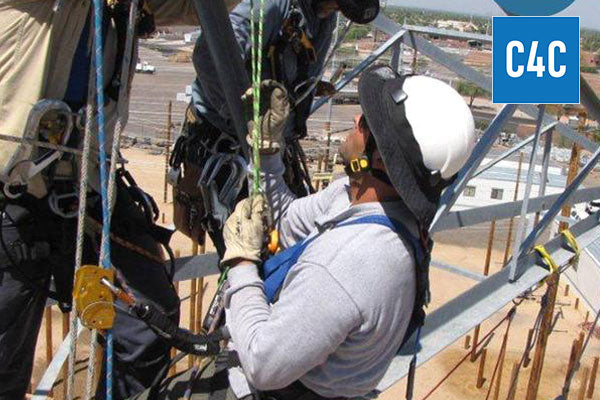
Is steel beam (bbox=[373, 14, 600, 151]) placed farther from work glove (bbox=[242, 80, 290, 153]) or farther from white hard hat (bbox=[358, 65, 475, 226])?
white hard hat (bbox=[358, 65, 475, 226])

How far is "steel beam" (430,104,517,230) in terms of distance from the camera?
3.33 meters

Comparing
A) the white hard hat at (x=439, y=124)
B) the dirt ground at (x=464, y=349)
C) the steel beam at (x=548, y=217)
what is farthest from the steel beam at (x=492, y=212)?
the white hard hat at (x=439, y=124)

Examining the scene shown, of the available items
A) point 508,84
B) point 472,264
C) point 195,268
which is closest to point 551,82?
point 508,84

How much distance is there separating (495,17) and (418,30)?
5.61ft

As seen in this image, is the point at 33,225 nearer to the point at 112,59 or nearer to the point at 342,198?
the point at 112,59

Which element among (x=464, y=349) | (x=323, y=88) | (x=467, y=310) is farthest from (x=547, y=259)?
(x=464, y=349)

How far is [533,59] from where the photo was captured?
3395mm

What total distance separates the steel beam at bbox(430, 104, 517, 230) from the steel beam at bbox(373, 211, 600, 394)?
0.52 metres

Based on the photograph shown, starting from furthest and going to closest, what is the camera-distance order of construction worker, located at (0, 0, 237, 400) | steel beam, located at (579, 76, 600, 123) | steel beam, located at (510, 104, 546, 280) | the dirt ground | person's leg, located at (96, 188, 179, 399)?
the dirt ground → steel beam, located at (579, 76, 600, 123) → steel beam, located at (510, 104, 546, 280) → person's leg, located at (96, 188, 179, 399) → construction worker, located at (0, 0, 237, 400)

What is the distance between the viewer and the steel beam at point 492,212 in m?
4.68

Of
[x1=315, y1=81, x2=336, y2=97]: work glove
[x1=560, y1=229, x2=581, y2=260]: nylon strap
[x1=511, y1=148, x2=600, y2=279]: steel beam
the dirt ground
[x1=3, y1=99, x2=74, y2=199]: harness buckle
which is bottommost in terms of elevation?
the dirt ground

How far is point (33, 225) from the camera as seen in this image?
254 centimetres

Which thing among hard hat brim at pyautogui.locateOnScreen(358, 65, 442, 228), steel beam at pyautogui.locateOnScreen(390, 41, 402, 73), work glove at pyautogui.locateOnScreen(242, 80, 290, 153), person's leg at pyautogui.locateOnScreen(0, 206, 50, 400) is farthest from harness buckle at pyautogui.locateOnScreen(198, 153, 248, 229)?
steel beam at pyautogui.locateOnScreen(390, 41, 402, 73)

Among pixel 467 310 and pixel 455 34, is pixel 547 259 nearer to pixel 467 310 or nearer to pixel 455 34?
pixel 467 310
